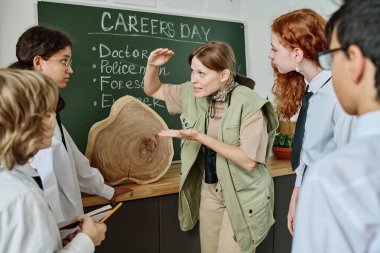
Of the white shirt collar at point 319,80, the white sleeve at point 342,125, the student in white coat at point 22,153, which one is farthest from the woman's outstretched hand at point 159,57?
the student in white coat at point 22,153

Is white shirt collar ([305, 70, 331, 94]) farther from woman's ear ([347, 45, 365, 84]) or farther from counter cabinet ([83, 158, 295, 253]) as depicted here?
counter cabinet ([83, 158, 295, 253])

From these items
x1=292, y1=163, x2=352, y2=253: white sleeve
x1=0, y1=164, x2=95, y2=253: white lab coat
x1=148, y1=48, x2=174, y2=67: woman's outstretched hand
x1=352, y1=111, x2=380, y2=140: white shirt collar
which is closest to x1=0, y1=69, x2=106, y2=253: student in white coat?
x1=0, y1=164, x2=95, y2=253: white lab coat

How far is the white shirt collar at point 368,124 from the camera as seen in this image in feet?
2.24

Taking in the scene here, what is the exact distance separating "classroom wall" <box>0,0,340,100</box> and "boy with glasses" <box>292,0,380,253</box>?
1.66 metres

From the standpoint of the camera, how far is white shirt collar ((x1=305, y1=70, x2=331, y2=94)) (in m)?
1.49

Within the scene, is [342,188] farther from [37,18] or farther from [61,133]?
[37,18]

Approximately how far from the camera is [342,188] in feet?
2.12

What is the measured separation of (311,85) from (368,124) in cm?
89

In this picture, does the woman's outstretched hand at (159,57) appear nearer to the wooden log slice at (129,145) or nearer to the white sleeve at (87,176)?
the wooden log slice at (129,145)

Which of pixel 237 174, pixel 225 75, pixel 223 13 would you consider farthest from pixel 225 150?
pixel 223 13

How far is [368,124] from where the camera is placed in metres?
0.69

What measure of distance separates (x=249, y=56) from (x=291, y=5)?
2.24ft

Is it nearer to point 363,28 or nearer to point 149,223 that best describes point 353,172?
point 363,28

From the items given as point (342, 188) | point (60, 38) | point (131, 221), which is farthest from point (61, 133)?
point (342, 188)
